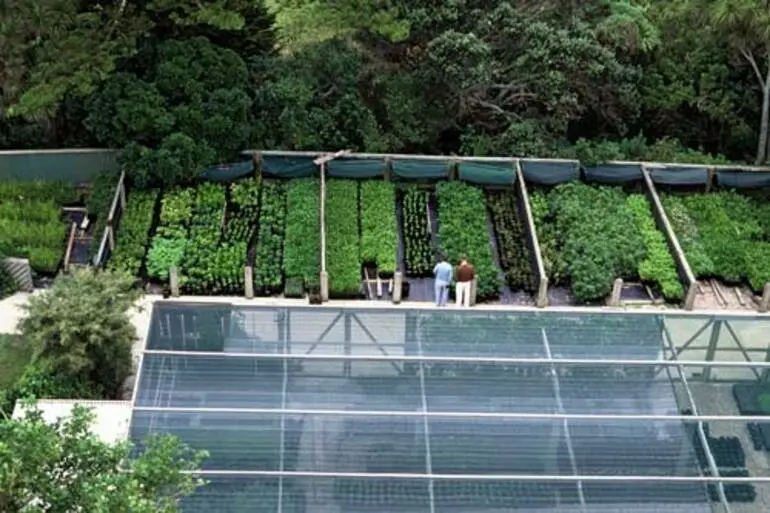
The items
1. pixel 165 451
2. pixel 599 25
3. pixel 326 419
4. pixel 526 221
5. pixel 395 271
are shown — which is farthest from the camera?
pixel 599 25

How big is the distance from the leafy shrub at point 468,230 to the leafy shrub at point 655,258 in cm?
331

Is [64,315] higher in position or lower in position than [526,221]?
lower

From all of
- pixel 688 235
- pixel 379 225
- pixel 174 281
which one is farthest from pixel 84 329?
pixel 688 235

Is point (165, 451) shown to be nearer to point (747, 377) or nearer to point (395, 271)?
point (747, 377)

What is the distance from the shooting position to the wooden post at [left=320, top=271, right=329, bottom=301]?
21.9 m

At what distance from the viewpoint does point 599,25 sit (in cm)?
2648

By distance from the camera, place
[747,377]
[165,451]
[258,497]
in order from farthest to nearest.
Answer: [747,377] < [258,497] < [165,451]

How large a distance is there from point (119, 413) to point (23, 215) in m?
8.04

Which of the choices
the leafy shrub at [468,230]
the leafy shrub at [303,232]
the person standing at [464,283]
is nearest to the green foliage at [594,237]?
the leafy shrub at [468,230]

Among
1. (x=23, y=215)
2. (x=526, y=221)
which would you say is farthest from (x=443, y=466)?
(x=23, y=215)

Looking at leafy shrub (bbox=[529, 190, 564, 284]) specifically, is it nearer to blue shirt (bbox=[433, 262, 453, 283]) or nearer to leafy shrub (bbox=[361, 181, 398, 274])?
blue shirt (bbox=[433, 262, 453, 283])

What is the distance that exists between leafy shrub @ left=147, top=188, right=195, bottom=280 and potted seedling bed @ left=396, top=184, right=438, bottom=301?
15.3 ft

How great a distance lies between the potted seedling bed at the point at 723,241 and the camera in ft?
75.6

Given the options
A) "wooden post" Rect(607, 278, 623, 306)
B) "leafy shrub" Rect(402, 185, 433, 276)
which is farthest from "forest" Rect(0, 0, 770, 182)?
"wooden post" Rect(607, 278, 623, 306)
